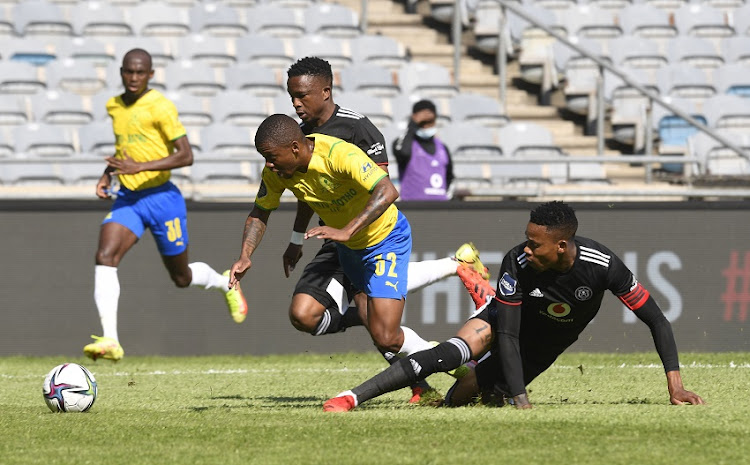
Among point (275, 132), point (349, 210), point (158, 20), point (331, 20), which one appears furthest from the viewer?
point (331, 20)

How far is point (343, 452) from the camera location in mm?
5473

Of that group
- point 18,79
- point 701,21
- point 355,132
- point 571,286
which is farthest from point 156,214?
point 701,21

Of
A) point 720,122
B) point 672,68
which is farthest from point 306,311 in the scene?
point 672,68

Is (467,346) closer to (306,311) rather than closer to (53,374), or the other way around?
(306,311)

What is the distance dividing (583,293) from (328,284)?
1.98 m

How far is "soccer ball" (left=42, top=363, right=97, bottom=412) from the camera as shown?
7.32m

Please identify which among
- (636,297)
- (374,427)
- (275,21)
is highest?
(275,21)

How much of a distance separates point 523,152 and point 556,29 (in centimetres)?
380

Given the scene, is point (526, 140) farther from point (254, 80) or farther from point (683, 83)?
point (254, 80)

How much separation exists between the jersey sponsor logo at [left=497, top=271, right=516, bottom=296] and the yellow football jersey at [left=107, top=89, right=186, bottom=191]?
14.1ft

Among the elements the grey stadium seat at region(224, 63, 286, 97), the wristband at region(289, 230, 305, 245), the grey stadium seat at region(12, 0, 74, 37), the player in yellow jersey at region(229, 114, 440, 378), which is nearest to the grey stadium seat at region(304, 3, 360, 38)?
the grey stadium seat at region(224, 63, 286, 97)

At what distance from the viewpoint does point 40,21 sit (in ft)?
56.0

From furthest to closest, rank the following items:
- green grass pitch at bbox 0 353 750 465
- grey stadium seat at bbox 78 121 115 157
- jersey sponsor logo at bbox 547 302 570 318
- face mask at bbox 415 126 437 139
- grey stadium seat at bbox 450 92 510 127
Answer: grey stadium seat at bbox 450 92 510 127
grey stadium seat at bbox 78 121 115 157
face mask at bbox 415 126 437 139
jersey sponsor logo at bbox 547 302 570 318
green grass pitch at bbox 0 353 750 465

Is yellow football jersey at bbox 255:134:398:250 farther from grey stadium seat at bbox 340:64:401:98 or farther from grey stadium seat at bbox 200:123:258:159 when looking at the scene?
grey stadium seat at bbox 340:64:401:98
